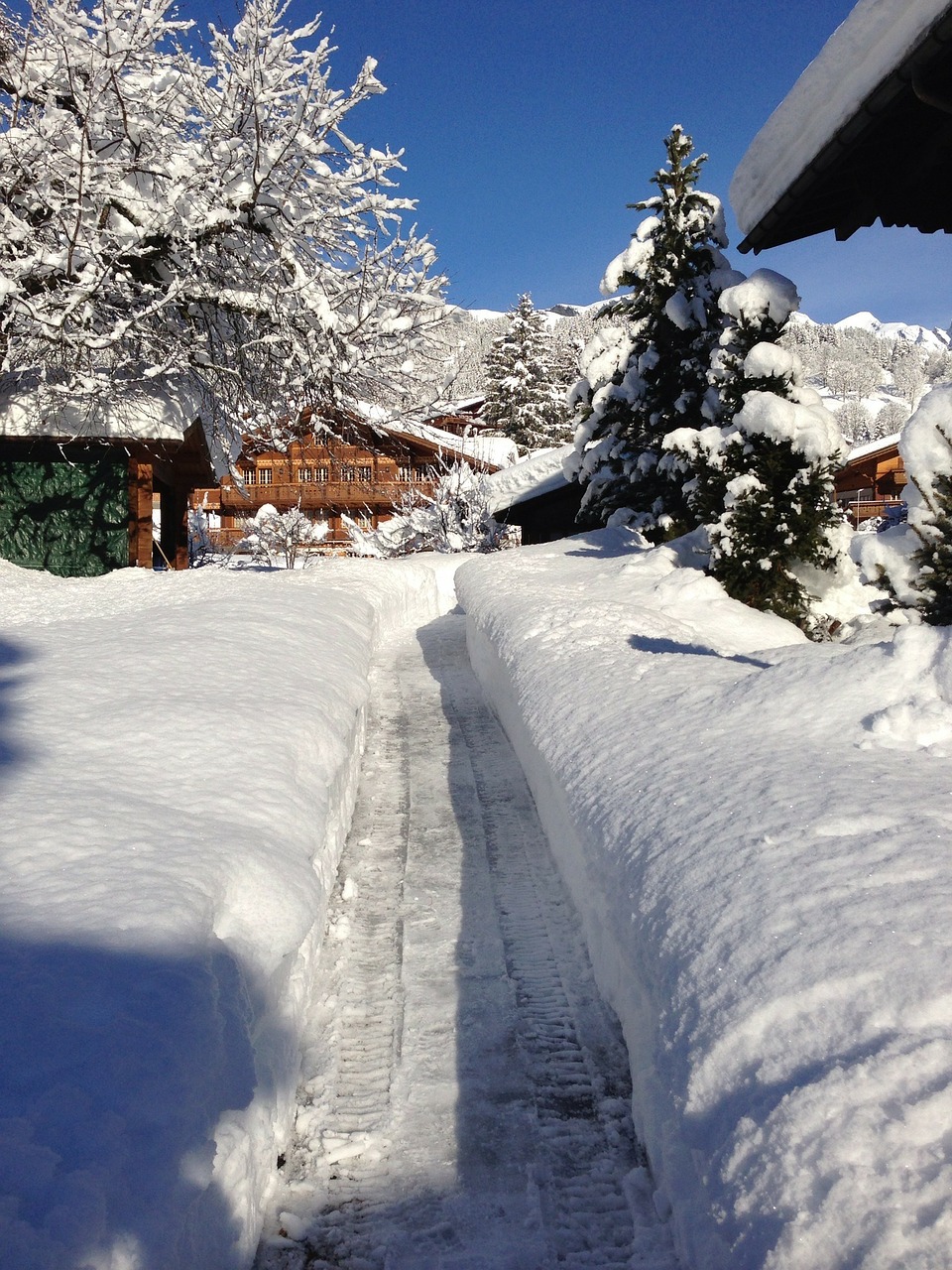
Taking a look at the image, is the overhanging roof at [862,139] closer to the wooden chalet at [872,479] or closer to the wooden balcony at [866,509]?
the wooden chalet at [872,479]

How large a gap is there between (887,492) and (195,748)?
32.2 metres

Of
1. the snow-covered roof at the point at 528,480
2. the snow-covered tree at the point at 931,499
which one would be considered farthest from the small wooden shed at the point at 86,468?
the snow-covered roof at the point at 528,480

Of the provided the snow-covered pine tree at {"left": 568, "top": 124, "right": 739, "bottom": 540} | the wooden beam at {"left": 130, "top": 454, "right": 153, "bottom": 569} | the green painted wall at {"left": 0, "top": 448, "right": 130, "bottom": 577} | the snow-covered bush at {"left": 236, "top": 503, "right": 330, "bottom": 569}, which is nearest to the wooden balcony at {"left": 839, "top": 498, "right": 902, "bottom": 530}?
the snow-covered pine tree at {"left": 568, "top": 124, "right": 739, "bottom": 540}

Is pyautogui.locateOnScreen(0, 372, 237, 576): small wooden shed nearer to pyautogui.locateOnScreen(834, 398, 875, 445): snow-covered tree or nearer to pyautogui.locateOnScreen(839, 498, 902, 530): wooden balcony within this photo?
pyautogui.locateOnScreen(839, 498, 902, 530): wooden balcony

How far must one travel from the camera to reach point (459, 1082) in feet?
10.8

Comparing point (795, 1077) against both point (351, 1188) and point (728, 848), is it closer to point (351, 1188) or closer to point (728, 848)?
point (728, 848)

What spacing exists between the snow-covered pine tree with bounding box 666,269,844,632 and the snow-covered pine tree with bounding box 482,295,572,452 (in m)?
32.5

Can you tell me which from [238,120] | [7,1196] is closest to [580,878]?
[7,1196]

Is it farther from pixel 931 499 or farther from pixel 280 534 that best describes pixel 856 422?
pixel 931 499

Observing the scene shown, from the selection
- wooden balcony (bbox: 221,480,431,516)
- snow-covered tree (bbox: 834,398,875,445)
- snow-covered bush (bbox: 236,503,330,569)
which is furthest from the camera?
snow-covered tree (bbox: 834,398,875,445)

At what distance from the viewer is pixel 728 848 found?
9.77 ft

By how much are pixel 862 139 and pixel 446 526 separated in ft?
71.3

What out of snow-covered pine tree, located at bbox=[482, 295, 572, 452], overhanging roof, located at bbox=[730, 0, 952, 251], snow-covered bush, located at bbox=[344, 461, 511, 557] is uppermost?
snow-covered pine tree, located at bbox=[482, 295, 572, 452]

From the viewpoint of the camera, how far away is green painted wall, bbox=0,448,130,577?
12.5 meters
